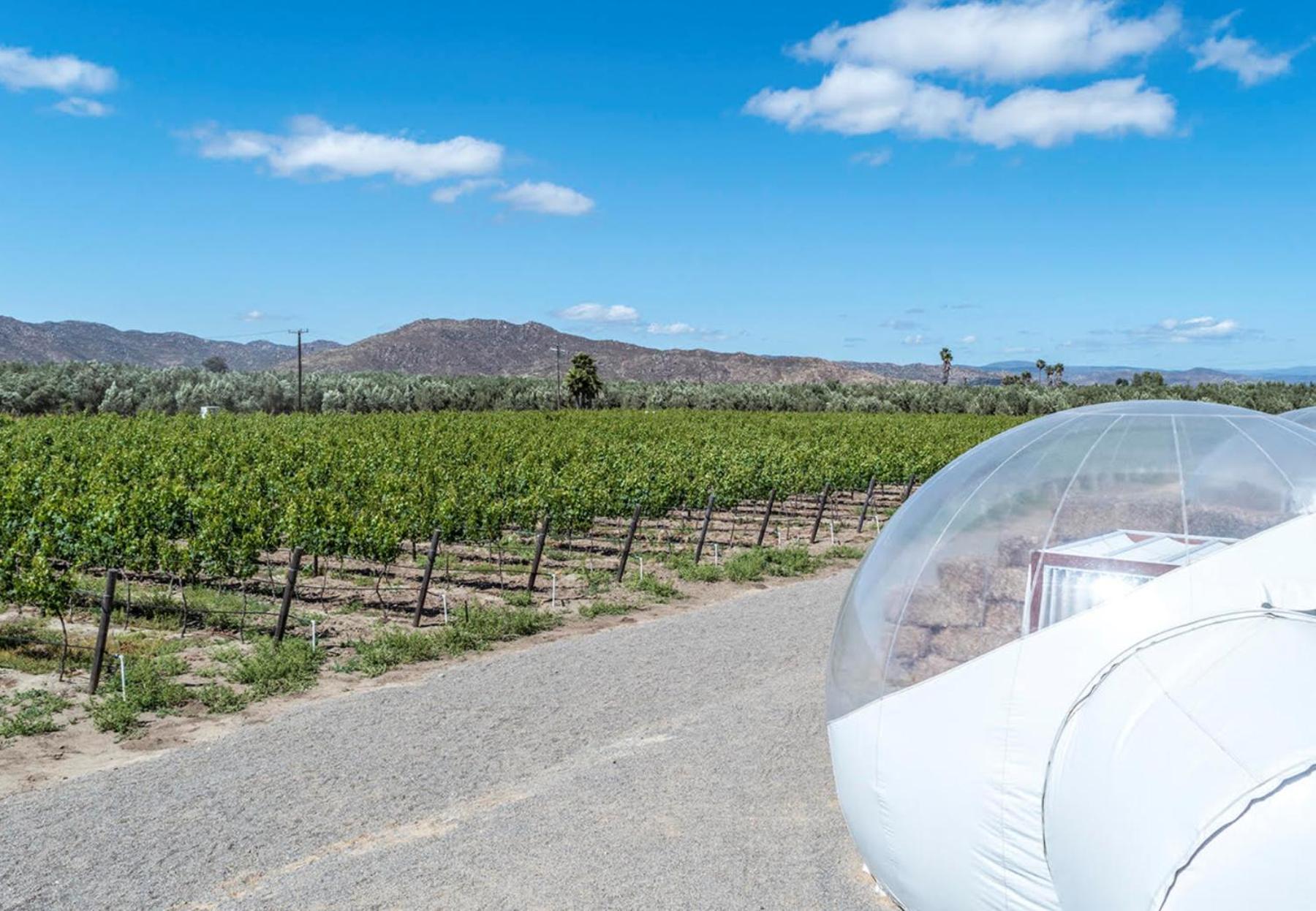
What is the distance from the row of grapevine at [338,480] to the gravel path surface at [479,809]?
226 inches

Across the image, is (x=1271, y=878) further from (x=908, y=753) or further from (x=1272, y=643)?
(x=908, y=753)

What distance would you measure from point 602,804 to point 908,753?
12.2 ft

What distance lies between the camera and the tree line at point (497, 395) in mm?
73875

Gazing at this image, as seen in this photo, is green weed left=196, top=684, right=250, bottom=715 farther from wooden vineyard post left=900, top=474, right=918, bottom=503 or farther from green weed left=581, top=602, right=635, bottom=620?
wooden vineyard post left=900, top=474, right=918, bottom=503

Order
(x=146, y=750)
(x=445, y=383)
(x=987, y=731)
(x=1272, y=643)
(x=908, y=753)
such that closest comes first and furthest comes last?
(x=1272, y=643)
(x=987, y=731)
(x=908, y=753)
(x=146, y=750)
(x=445, y=383)

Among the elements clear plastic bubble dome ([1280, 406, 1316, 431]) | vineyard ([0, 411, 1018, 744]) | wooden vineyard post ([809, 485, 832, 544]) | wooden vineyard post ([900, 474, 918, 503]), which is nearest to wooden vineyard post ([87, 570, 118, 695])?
vineyard ([0, 411, 1018, 744])

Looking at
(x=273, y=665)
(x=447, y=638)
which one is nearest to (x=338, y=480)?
(x=447, y=638)

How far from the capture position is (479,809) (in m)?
8.57

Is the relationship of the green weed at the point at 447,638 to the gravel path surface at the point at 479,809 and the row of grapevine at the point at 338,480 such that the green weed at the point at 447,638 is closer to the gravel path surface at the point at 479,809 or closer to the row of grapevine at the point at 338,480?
the gravel path surface at the point at 479,809

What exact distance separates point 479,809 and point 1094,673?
5.52 meters

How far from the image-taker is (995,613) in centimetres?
557

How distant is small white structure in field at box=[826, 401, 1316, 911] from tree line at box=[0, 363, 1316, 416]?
2674 inches

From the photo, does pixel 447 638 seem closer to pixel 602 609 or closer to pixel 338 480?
pixel 602 609

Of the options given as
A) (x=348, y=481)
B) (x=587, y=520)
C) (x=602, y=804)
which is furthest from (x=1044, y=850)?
(x=348, y=481)
